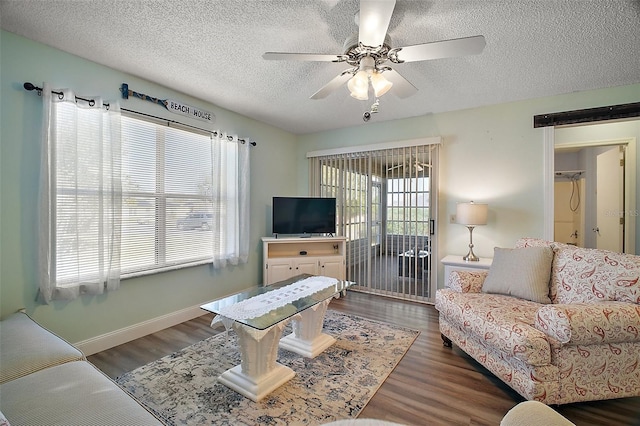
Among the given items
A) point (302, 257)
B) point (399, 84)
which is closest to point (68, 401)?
point (399, 84)

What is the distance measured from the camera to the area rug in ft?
5.33

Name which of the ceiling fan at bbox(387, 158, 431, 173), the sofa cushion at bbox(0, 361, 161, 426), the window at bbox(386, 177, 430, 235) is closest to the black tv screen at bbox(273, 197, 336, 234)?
the window at bbox(386, 177, 430, 235)

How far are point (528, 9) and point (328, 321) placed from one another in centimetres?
303

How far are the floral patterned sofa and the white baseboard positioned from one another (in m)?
2.68

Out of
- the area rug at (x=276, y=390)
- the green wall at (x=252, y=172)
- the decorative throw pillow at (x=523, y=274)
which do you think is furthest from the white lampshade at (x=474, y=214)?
the area rug at (x=276, y=390)

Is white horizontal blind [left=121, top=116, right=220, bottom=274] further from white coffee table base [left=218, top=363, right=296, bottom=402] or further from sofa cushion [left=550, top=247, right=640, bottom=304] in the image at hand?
sofa cushion [left=550, top=247, right=640, bottom=304]

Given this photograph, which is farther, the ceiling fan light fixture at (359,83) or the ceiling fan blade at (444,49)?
the ceiling fan light fixture at (359,83)

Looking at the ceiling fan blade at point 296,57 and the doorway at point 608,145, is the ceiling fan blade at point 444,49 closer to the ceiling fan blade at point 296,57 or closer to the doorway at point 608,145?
the ceiling fan blade at point 296,57

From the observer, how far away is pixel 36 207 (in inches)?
81.0

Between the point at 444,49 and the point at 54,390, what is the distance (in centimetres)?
261

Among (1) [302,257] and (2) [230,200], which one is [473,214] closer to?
(1) [302,257]

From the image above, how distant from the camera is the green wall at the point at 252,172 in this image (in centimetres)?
197

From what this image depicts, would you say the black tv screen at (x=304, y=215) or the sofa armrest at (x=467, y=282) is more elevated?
the black tv screen at (x=304, y=215)

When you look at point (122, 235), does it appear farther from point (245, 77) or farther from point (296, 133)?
point (296, 133)
